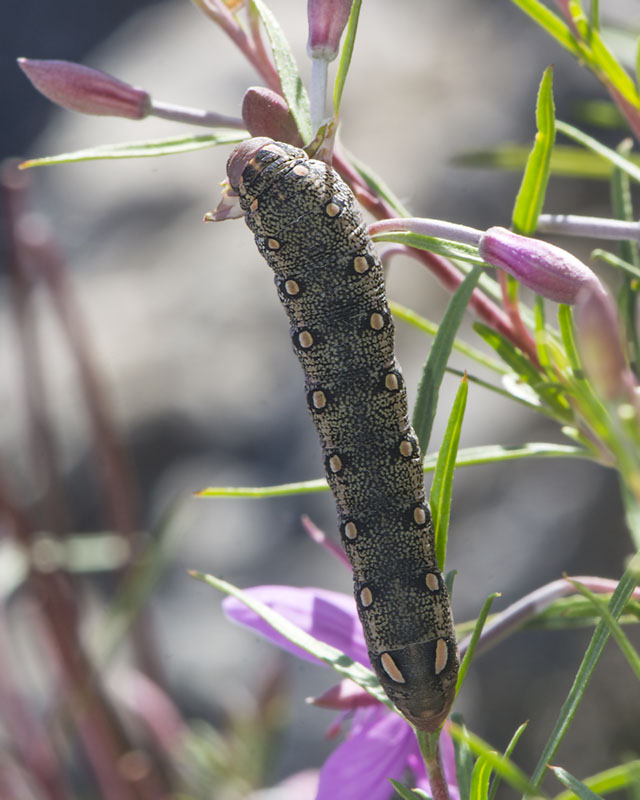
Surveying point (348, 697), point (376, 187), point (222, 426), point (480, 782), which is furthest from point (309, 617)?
point (222, 426)

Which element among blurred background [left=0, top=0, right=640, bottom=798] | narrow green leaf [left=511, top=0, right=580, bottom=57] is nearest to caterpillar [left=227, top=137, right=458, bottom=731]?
narrow green leaf [left=511, top=0, right=580, bottom=57]

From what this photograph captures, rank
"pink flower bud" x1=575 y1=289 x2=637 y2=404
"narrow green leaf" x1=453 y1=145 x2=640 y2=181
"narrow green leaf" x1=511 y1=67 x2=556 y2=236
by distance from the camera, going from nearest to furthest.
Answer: "pink flower bud" x1=575 y1=289 x2=637 y2=404
"narrow green leaf" x1=511 y1=67 x2=556 y2=236
"narrow green leaf" x1=453 y1=145 x2=640 y2=181

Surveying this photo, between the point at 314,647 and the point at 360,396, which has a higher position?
the point at 360,396

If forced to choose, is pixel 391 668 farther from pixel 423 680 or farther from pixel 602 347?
pixel 602 347

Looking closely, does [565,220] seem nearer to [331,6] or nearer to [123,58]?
[331,6]

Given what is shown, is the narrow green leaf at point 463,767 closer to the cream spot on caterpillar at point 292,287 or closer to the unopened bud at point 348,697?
the unopened bud at point 348,697

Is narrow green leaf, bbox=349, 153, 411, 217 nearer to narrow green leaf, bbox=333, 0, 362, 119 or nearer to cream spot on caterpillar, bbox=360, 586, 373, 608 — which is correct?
narrow green leaf, bbox=333, 0, 362, 119
